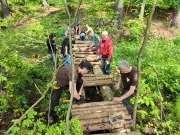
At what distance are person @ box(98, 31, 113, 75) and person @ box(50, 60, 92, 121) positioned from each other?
326cm

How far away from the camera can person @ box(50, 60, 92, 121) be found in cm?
709

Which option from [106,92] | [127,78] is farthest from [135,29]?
[127,78]

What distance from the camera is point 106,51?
36.8 feet

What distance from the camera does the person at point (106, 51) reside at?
1112cm

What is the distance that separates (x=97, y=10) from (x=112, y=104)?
1575cm

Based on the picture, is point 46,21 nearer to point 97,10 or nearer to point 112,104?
point 97,10

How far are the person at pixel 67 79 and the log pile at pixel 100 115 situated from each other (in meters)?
0.43

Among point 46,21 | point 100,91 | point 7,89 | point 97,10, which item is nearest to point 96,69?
point 100,91

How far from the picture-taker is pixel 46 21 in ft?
82.9

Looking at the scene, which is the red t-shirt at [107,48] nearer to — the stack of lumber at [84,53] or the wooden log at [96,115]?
the stack of lumber at [84,53]

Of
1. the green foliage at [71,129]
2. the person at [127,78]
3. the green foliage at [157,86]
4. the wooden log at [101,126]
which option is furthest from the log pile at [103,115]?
the green foliage at [157,86]

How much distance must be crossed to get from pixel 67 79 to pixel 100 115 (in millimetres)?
1279

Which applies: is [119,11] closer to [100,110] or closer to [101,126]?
[100,110]

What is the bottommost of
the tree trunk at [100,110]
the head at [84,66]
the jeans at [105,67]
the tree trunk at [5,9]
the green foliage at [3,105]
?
the tree trunk at [5,9]
